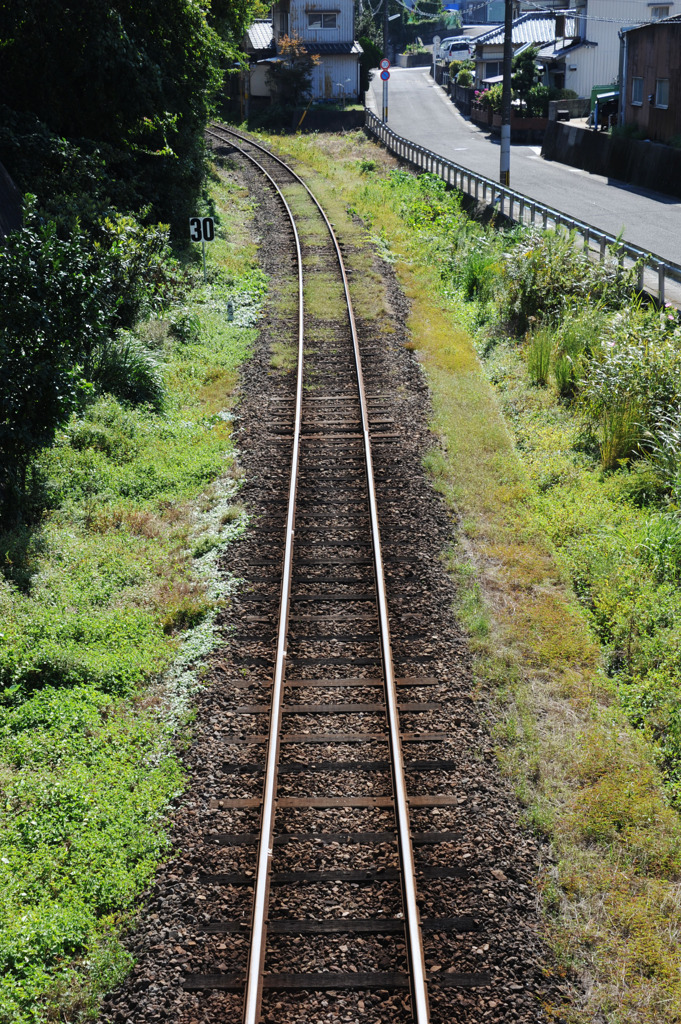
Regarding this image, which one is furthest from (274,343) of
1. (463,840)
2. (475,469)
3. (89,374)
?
(463,840)

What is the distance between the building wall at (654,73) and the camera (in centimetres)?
3416

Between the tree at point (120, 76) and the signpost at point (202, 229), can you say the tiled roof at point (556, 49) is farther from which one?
the signpost at point (202, 229)

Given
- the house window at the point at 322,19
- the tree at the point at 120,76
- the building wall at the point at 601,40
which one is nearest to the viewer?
the tree at the point at 120,76

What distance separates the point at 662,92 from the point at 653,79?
0.83 metres

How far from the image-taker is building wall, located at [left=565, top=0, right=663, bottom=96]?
4994 centimetres

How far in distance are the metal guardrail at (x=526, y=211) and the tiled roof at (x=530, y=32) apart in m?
17.8

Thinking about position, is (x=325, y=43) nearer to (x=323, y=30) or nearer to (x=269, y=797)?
(x=323, y=30)

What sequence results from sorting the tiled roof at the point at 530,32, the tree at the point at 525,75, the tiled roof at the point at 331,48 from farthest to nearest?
the tiled roof at the point at 530,32 < the tiled roof at the point at 331,48 < the tree at the point at 525,75

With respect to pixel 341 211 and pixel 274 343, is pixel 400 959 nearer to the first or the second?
pixel 274 343

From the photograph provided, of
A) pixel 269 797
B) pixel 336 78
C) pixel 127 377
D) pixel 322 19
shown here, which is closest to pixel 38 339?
pixel 127 377

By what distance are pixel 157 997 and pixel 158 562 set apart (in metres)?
5.61

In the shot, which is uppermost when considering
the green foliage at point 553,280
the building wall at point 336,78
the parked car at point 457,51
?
the parked car at point 457,51

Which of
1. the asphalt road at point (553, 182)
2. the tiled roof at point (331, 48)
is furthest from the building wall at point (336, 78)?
the asphalt road at point (553, 182)

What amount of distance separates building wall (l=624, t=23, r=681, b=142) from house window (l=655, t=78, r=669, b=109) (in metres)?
0.16
